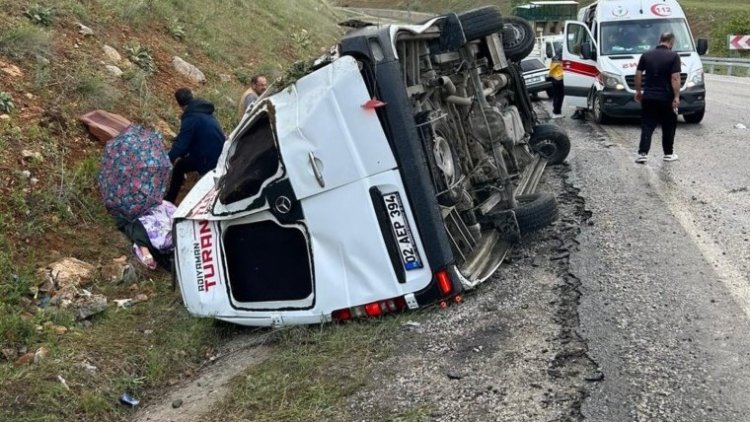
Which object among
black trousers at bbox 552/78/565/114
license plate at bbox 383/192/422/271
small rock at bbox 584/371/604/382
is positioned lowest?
black trousers at bbox 552/78/565/114

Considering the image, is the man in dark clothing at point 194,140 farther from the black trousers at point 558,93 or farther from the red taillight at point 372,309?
the black trousers at point 558,93

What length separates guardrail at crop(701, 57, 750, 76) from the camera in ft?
79.6

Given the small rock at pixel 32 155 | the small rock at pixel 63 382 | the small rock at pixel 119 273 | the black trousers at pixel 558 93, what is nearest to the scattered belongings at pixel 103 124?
the small rock at pixel 32 155

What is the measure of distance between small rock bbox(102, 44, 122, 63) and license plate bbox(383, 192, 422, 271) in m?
6.07

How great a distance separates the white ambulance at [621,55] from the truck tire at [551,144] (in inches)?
139

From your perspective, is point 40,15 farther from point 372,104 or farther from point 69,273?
point 372,104

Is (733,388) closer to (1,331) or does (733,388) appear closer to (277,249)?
(277,249)

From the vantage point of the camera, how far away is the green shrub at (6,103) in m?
7.14

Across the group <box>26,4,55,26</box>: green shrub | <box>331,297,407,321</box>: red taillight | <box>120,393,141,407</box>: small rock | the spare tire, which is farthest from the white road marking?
<box>26,4,55,26</box>: green shrub

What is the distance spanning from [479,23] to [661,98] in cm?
350

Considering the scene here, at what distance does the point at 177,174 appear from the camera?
307 inches

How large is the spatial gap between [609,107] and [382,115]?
27.9 feet

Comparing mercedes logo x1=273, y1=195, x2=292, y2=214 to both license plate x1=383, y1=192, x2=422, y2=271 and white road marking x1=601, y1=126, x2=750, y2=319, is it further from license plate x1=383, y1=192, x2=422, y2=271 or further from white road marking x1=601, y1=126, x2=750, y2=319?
white road marking x1=601, y1=126, x2=750, y2=319

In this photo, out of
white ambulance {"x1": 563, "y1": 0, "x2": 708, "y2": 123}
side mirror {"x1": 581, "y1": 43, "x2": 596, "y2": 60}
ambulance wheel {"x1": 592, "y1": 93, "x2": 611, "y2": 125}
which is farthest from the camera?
side mirror {"x1": 581, "y1": 43, "x2": 596, "y2": 60}
